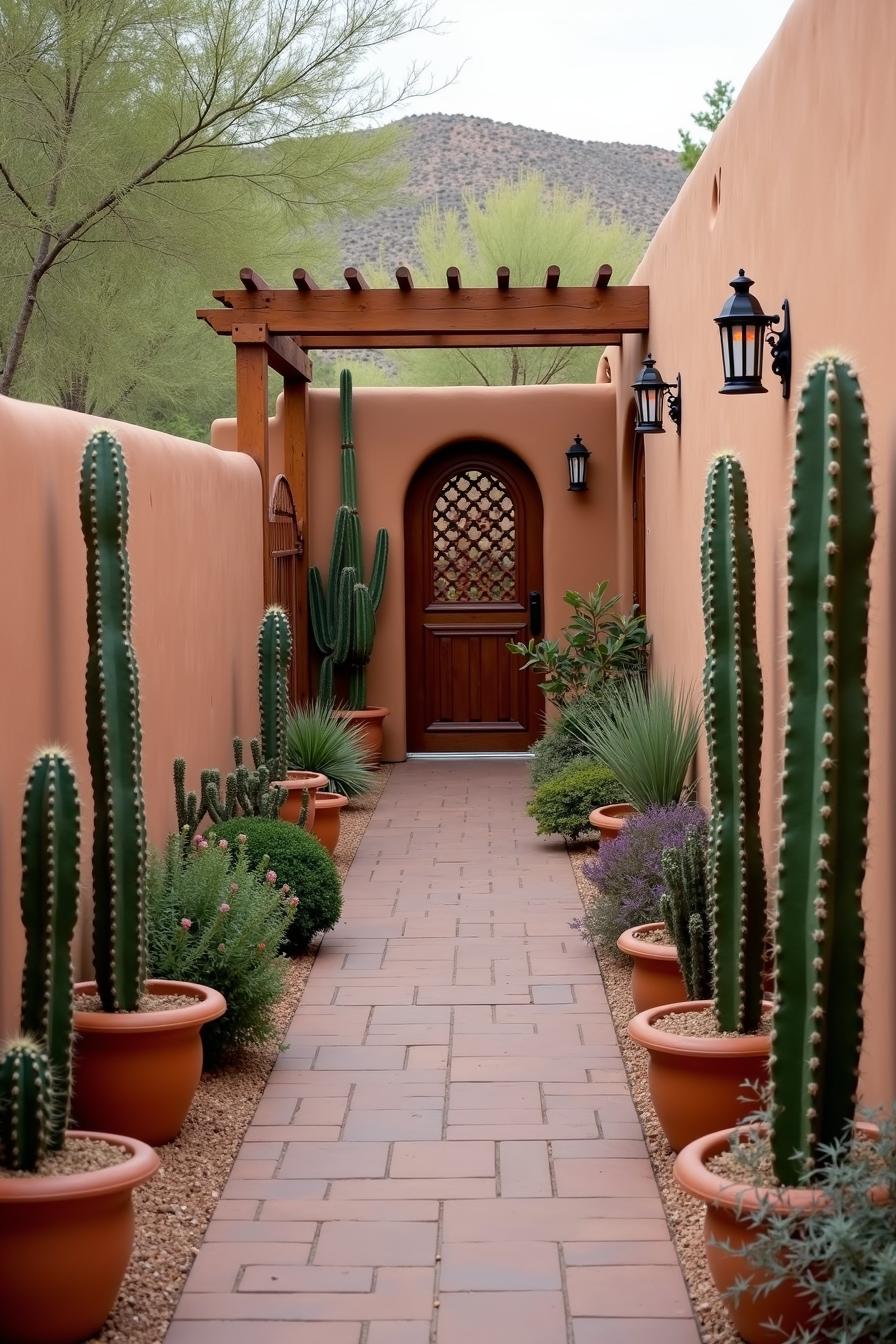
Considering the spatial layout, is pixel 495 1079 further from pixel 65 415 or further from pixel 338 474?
pixel 338 474

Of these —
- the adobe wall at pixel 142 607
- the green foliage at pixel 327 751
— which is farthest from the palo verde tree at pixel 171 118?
the green foliage at pixel 327 751

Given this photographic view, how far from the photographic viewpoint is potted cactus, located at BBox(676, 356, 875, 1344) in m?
3.43

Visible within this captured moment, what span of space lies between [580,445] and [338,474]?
6.82 feet

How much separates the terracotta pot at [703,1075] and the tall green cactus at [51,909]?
5.36 feet

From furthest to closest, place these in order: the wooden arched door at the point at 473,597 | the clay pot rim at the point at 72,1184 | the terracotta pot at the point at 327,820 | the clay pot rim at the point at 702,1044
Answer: the wooden arched door at the point at 473,597 → the terracotta pot at the point at 327,820 → the clay pot rim at the point at 702,1044 → the clay pot rim at the point at 72,1184

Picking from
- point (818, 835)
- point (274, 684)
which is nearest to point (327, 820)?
point (274, 684)

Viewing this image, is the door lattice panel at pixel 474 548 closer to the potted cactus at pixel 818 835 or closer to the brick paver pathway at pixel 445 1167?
the brick paver pathway at pixel 445 1167

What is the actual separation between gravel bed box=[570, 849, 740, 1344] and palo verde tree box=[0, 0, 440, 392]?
8.48 meters

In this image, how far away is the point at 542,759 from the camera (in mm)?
10570

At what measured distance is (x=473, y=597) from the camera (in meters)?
14.0

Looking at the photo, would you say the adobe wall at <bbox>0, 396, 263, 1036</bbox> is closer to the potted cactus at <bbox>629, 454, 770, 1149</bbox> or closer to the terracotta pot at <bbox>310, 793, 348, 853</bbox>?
the terracotta pot at <bbox>310, 793, 348, 853</bbox>

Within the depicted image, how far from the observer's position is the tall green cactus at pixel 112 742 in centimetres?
479

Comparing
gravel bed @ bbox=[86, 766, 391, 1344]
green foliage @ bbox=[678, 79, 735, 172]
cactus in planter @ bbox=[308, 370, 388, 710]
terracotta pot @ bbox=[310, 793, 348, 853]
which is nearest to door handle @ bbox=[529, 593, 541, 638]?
cactus in planter @ bbox=[308, 370, 388, 710]

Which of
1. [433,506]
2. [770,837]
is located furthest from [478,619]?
[770,837]
